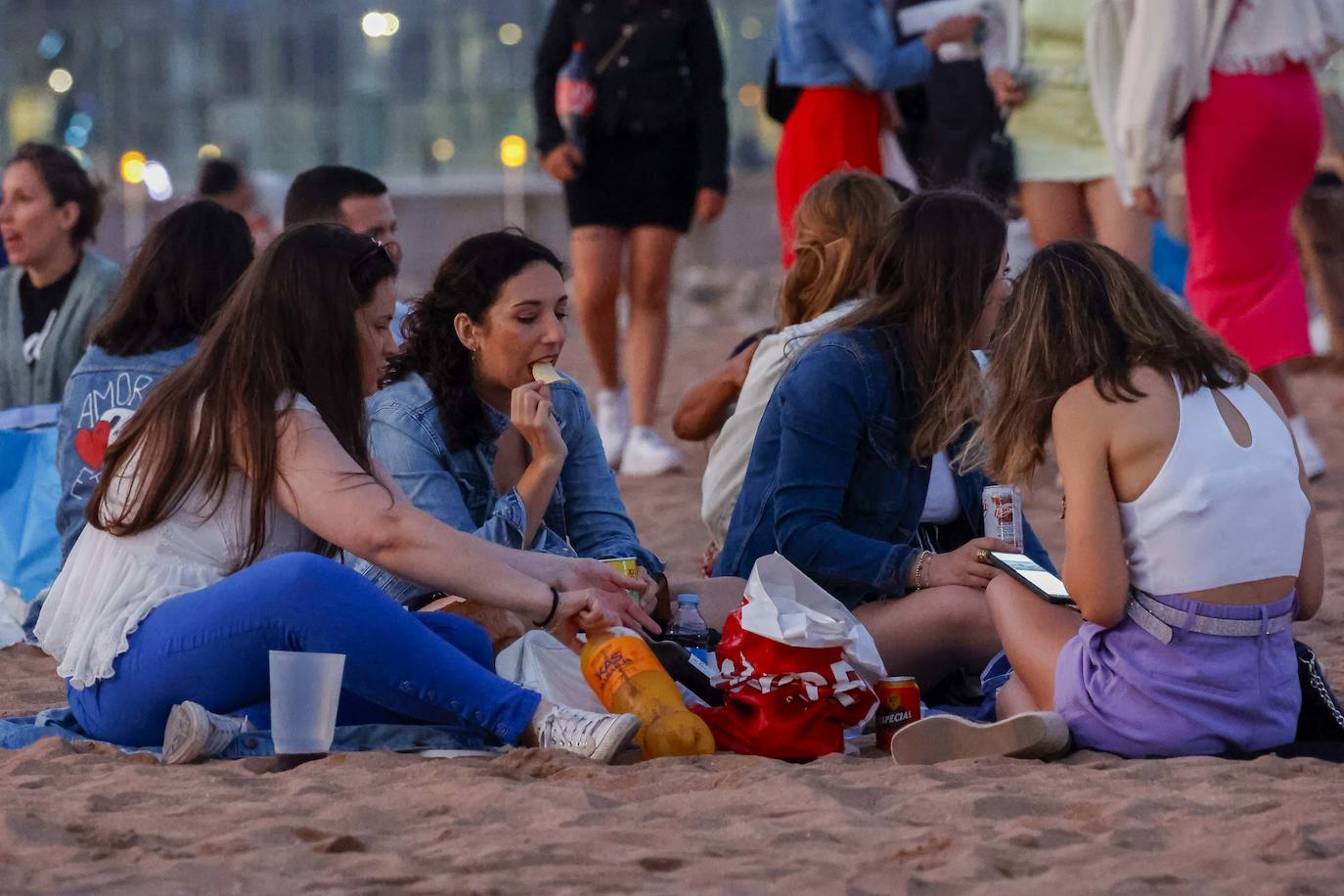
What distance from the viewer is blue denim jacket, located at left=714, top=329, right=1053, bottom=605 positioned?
12.8ft

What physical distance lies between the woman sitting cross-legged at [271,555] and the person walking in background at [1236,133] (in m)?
3.23

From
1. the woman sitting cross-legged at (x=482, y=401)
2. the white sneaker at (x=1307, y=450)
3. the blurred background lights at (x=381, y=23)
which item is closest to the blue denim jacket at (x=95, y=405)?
the woman sitting cross-legged at (x=482, y=401)

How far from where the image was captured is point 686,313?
59.7 ft

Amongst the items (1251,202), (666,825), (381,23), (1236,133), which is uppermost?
(381,23)

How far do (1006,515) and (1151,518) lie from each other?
2.16ft

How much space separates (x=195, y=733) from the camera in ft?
11.1

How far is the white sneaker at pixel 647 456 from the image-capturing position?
24.2ft

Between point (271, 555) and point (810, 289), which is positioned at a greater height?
point (810, 289)

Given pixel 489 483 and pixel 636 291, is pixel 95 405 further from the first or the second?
pixel 636 291

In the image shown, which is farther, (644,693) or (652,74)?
(652,74)

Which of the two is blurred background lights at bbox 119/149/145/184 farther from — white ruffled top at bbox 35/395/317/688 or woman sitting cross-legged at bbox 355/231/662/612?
white ruffled top at bbox 35/395/317/688

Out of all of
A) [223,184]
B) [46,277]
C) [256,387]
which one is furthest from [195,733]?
[223,184]

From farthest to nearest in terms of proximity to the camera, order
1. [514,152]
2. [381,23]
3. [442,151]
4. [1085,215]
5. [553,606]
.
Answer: [381,23] < [442,151] < [514,152] < [1085,215] < [553,606]

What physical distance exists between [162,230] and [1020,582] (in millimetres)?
2118
